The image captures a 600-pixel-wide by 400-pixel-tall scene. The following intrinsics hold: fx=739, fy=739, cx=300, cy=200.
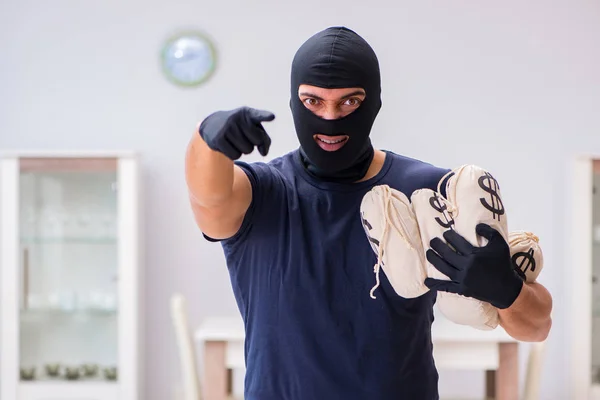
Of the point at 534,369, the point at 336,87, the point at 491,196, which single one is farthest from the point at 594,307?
the point at 336,87

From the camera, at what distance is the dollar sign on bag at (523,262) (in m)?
1.37

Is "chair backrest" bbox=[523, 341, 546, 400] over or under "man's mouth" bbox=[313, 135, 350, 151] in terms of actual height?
under

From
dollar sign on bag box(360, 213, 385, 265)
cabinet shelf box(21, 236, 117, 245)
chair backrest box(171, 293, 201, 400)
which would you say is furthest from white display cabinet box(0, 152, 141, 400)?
dollar sign on bag box(360, 213, 385, 265)

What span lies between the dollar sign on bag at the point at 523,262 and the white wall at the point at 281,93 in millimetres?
2392

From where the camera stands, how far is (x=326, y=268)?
136cm

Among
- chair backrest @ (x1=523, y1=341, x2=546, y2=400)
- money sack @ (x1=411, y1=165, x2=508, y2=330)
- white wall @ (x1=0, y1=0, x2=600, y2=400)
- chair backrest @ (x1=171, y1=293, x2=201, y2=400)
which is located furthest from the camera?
white wall @ (x1=0, y1=0, x2=600, y2=400)

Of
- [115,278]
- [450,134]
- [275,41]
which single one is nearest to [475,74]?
[450,134]

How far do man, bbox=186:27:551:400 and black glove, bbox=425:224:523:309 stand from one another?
7 cm

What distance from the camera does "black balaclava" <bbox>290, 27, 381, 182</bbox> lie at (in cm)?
135

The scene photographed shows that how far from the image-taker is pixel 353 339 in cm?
136

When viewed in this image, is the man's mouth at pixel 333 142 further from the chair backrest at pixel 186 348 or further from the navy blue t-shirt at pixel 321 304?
the chair backrest at pixel 186 348

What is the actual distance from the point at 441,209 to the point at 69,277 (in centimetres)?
275

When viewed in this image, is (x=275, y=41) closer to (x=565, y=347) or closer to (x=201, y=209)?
(x=565, y=347)

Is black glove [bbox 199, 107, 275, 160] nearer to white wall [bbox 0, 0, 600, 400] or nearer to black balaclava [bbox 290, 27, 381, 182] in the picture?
black balaclava [bbox 290, 27, 381, 182]
